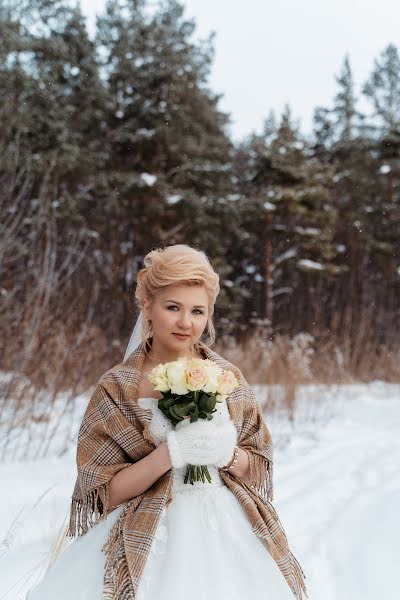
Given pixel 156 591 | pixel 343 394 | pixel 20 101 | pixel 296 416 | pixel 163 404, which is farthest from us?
pixel 20 101

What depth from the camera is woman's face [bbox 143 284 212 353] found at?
1.97 m

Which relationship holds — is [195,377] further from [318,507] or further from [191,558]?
[318,507]

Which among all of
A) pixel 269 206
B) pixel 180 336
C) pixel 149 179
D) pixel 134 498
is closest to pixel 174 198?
pixel 149 179

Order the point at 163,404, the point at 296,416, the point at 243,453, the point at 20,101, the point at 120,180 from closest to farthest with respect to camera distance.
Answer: the point at 163,404, the point at 243,453, the point at 296,416, the point at 20,101, the point at 120,180

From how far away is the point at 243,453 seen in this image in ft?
6.41

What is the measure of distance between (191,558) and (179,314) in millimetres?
722

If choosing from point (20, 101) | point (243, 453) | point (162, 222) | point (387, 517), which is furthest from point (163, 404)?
point (162, 222)

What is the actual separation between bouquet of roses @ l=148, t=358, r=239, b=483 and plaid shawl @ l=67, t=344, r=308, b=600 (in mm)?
158

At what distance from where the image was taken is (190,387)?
5.45ft

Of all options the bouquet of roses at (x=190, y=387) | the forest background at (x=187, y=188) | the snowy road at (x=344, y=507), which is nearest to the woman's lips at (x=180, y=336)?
the bouquet of roses at (x=190, y=387)

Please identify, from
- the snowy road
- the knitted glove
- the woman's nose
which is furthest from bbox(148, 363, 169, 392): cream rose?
the snowy road

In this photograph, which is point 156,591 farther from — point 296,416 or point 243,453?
point 296,416

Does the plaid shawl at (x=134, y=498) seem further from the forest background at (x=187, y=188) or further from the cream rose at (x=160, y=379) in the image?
the forest background at (x=187, y=188)

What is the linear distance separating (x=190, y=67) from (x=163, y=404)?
14197mm
